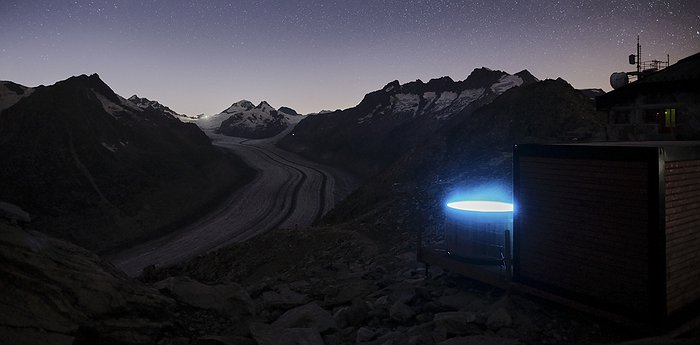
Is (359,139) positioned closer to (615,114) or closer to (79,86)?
(79,86)

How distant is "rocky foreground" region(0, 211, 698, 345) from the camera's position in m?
8.59

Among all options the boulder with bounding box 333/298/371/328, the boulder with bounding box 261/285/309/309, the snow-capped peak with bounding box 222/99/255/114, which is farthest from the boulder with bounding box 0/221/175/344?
the snow-capped peak with bounding box 222/99/255/114

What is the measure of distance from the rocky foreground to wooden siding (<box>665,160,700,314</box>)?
56.1 inches

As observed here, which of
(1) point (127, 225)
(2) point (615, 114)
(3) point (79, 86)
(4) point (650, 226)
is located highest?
(3) point (79, 86)

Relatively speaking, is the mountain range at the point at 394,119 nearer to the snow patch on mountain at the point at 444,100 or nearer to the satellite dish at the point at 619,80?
the snow patch on mountain at the point at 444,100

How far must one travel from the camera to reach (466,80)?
7750 centimetres

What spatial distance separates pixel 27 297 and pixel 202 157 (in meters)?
51.6

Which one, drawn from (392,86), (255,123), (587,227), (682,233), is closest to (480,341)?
(587,227)

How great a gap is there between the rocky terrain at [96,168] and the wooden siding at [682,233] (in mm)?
35835

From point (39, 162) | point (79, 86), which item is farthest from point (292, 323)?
point (79, 86)

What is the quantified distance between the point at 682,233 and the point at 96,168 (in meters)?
47.5

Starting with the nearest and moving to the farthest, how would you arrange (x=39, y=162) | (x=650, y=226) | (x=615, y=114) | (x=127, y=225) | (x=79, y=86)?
(x=650, y=226) → (x=615, y=114) → (x=127, y=225) → (x=39, y=162) → (x=79, y=86)

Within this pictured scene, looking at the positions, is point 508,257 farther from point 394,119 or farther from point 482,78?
point 482,78

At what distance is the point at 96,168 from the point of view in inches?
1721
